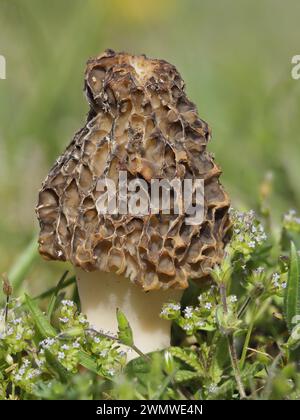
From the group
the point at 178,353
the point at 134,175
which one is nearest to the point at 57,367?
the point at 178,353

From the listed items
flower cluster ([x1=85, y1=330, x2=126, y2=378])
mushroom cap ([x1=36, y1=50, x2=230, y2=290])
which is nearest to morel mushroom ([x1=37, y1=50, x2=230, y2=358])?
mushroom cap ([x1=36, y1=50, x2=230, y2=290])

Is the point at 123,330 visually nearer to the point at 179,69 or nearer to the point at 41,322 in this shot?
the point at 41,322

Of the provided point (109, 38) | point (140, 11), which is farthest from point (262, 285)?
point (140, 11)

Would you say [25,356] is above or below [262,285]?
below

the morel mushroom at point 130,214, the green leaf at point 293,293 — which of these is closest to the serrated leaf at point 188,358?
the morel mushroom at point 130,214

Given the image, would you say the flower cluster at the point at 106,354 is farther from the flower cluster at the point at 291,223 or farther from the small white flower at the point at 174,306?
the flower cluster at the point at 291,223

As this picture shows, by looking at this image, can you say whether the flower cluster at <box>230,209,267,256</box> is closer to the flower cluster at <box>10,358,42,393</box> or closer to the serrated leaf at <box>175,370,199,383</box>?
the serrated leaf at <box>175,370,199,383</box>
